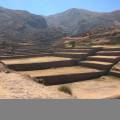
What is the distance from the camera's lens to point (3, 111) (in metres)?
4.25

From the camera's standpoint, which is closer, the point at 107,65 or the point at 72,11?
the point at 107,65

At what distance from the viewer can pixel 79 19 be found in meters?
127

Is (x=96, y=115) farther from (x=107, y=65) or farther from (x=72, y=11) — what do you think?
(x=72, y=11)

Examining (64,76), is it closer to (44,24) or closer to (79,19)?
(44,24)

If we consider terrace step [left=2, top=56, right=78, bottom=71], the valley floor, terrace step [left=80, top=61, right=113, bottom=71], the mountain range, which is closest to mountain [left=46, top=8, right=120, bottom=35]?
the mountain range

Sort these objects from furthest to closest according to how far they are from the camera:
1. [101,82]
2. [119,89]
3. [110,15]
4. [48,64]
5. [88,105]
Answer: [110,15], [48,64], [101,82], [119,89], [88,105]

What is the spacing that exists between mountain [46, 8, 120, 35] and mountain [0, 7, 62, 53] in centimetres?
1118

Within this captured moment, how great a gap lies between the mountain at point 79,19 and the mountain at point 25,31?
36.7 feet

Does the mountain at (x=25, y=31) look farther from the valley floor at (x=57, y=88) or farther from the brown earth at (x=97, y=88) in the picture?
the valley floor at (x=57, y=88)

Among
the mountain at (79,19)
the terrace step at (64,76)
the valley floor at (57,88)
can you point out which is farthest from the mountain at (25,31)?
the valley floor at (57,88)

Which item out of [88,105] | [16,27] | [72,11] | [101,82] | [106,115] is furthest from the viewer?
[72,11]

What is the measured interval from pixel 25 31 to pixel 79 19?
57824 millimetres

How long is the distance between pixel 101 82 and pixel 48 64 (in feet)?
15.0

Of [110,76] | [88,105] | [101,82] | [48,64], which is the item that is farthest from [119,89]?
[88,105]
